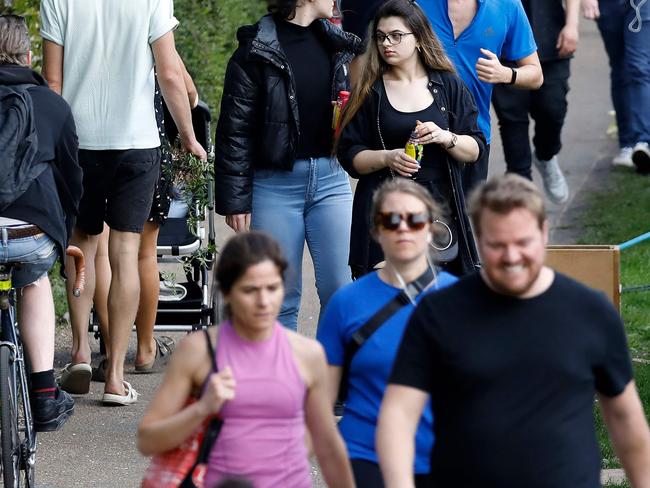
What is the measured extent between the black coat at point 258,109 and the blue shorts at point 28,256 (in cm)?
89

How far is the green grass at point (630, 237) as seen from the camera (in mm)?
7691

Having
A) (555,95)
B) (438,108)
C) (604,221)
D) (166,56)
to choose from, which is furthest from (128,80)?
(604,221)

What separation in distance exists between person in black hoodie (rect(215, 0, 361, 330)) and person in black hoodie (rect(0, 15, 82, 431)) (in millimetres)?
767

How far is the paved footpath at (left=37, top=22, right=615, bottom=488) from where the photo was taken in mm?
6027

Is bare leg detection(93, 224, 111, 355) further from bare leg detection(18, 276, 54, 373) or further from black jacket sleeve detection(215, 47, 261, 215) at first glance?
bare leg detection(18, 276, 54, 373)

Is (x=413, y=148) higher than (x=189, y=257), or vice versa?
(x=413, y=148)

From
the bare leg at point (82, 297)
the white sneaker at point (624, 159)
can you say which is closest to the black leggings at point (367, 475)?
the bare leg at point (82, 297)

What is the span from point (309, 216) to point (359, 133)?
22.4 inches

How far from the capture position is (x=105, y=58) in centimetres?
664

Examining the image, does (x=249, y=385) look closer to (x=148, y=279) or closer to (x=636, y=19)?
(x=148, y=279)

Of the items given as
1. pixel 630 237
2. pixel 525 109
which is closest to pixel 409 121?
pixel 525 109

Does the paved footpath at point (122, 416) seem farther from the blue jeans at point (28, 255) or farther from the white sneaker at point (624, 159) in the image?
the blue jeans at point (28, 255)

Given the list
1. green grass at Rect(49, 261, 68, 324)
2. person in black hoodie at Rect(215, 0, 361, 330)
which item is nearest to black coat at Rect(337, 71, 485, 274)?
person in black hoodie at Rect(215, 0, 361, 330)

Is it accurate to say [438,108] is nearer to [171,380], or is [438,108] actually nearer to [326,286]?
[326,286]
